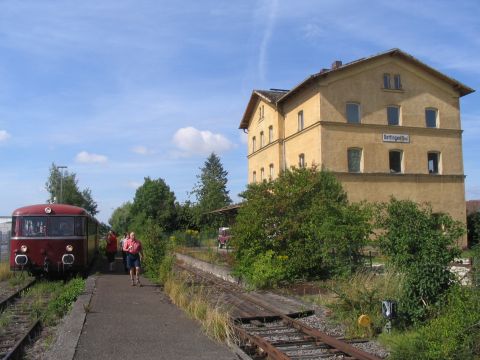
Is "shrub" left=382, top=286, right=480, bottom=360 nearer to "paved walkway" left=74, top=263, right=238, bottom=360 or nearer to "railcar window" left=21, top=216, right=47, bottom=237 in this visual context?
"paved walkway" left=74, top=263, right=238, bottom=360

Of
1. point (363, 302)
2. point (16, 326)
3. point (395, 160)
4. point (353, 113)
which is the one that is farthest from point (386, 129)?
point (16, 326)

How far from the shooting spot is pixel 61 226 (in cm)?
1914

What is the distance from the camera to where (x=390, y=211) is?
9859 millimetres

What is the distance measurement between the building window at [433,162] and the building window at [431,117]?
6.30 feet

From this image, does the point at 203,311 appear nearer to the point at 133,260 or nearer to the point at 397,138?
the point at 133,260

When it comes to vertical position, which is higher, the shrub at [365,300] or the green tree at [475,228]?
the green tree at [475,228]

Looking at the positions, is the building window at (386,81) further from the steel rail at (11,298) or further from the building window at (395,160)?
the steel rail at (11,298)

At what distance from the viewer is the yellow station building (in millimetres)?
31906

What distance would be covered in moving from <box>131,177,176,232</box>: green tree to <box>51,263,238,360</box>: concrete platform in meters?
51.5

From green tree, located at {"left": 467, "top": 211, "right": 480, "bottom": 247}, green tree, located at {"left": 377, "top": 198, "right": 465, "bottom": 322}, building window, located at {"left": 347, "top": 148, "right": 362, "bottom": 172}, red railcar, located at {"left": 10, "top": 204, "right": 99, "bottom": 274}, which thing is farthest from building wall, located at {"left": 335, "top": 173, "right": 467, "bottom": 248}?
green tree, located at {"left": 377, "top": 198, "right": 465, "bottom": 322}

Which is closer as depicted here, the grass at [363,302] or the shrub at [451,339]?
the shrub at [451,339]

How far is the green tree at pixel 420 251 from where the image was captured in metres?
8.81

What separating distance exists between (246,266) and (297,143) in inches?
760

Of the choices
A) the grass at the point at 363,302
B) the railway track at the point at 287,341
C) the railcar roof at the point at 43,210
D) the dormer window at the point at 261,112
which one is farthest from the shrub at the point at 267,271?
the dormer window at the point at 261,112
